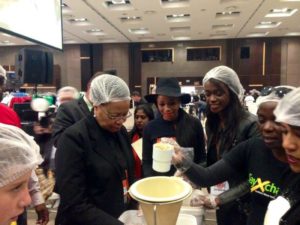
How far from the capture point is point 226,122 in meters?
A: 1.72

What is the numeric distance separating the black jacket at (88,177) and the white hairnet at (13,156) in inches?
12.2

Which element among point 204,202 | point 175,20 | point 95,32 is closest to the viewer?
point 204,202

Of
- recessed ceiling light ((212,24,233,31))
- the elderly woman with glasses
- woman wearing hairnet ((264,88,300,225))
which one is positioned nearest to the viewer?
woman wearing hairnet ((264,88,300,225))

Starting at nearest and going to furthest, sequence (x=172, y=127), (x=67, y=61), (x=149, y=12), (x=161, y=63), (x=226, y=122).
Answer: (x=226, y=122)
(x=172, y=127)
(x=149, y=12)
(x=161, y=63)
(x=67, y=61)

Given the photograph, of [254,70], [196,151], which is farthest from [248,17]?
[196,151]

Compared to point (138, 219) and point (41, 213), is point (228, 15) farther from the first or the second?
point (138, 219)

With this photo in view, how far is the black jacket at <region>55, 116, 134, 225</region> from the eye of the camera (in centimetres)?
117

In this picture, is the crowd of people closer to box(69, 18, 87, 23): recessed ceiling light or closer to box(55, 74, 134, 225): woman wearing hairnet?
box(55, 74, 134, 225): woman wearing hairnet

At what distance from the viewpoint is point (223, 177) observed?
57.8 inches

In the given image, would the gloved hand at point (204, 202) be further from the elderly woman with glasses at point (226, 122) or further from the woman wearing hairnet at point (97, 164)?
the woman wearing hairnet at point (97, 164)

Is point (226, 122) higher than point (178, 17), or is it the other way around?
point (178, 17)

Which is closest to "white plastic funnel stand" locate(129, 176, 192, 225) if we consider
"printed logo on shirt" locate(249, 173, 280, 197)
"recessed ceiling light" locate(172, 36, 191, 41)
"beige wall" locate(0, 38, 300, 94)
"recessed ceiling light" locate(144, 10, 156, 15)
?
"printed logo on shirt" locate(249, 173, 280, 197)

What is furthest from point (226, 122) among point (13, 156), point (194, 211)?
point (13, 156)

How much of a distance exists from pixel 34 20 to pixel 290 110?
99.3 inches
